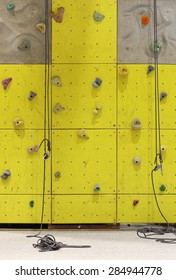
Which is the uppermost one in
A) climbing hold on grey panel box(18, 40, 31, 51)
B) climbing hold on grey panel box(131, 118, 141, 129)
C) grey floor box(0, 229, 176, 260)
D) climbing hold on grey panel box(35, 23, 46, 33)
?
climbing hold on grey panel box(35, 23, 46, 33)

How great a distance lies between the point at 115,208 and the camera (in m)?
4.33

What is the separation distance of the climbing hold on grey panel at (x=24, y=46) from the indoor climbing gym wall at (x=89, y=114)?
0.09ft

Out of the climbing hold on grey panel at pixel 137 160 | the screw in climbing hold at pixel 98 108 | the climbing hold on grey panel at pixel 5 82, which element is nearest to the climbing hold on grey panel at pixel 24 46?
the climbing hold on grey panel at pixel 5 82

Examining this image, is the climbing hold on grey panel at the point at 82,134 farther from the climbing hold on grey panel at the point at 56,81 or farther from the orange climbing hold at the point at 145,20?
the orange climbing hold at the point at 145,20

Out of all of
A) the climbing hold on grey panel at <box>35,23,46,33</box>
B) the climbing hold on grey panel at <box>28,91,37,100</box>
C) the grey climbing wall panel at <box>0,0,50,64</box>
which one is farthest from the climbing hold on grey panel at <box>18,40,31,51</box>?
the climbing hold on grey panel at <box>28,91,37,100</box>

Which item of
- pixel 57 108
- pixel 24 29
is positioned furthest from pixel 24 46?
pixel 57 108

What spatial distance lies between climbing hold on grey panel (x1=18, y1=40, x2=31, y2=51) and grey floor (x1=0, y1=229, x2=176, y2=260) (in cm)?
170

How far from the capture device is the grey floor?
11.5 feet

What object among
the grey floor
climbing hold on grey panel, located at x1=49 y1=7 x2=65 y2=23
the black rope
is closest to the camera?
the grey floor

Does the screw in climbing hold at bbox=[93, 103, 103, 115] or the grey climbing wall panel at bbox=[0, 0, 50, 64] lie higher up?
the grey climbing wall panel at bbox=[0, 0, 50, 64]

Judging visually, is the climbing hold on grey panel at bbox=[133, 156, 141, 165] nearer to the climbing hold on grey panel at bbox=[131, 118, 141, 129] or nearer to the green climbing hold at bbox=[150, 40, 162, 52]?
the climbing hold on grey panel at bbox=[131, 118, 141, 129]

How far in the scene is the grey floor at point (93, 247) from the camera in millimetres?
3492

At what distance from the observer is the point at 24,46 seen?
4.28 meters
